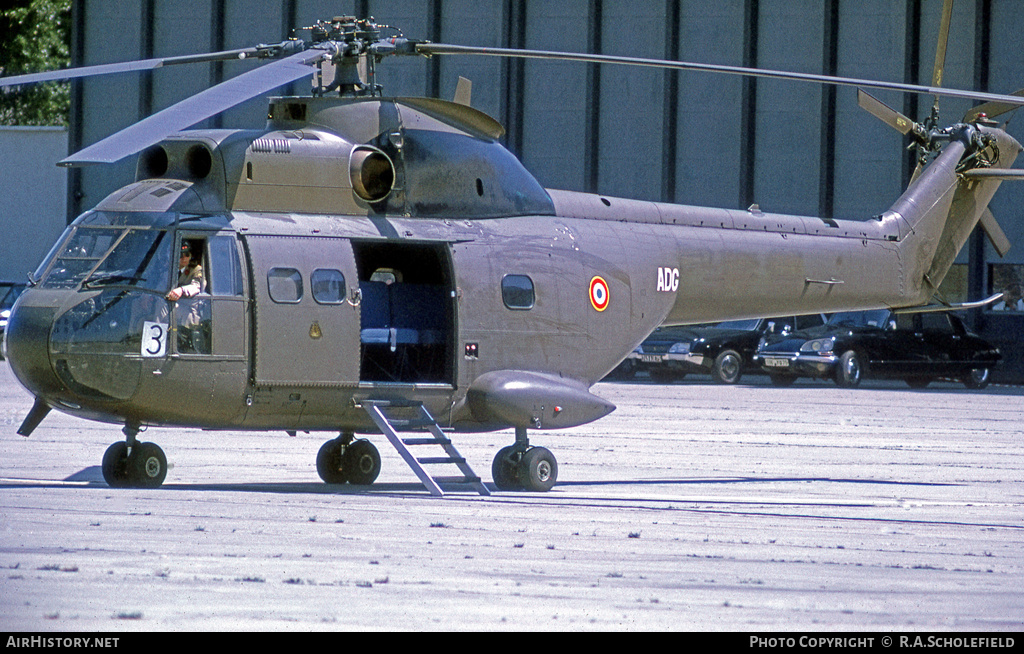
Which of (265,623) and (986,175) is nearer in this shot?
(265,623)

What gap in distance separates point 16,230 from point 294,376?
33.4 metres

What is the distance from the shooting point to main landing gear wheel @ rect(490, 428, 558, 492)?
12625 mm

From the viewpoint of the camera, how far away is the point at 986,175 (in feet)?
53.5

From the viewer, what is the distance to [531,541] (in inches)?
368

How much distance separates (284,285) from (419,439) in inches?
65.2

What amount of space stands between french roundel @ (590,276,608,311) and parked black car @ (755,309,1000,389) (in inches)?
641

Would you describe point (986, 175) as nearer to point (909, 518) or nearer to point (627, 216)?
point (627, 216)

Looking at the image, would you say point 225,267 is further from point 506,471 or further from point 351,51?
point 506,471

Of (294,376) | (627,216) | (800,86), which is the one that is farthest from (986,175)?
(800,86)

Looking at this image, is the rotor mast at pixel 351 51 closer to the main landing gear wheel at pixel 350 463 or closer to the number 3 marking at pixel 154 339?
the number 3 marking at pixel 154 339

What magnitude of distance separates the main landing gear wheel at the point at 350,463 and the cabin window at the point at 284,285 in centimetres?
183

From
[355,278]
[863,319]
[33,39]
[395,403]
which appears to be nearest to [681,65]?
[355,278]

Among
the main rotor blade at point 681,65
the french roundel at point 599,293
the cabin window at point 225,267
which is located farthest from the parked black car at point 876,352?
the cabin window at point 225,267

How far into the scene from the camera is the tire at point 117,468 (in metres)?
11.6
